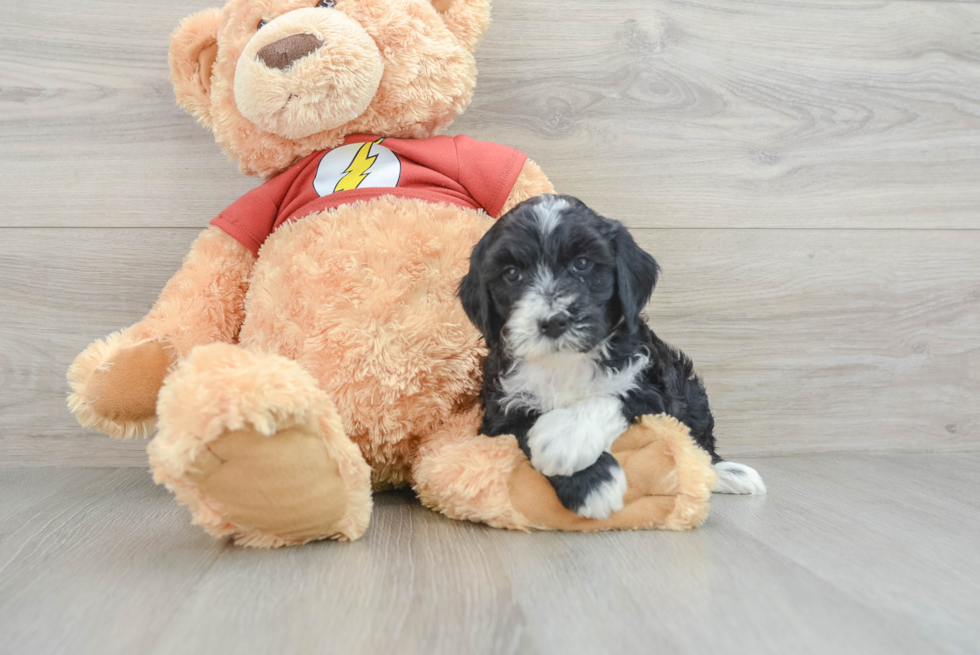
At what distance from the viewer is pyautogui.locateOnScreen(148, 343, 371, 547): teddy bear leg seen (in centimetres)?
98

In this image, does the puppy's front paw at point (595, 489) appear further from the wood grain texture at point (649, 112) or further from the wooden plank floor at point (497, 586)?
the wood grain texture at point (649, 112)

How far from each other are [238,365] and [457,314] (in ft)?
1.48

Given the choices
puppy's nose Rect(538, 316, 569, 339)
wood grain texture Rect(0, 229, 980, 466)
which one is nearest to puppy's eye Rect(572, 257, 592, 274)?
puppy's nose Rect(538, 316, 569, 339)

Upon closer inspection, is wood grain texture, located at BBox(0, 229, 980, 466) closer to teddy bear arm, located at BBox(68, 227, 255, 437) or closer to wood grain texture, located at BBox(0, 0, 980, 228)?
wood grain texture, located at BBox(0, 0, 980, 228)

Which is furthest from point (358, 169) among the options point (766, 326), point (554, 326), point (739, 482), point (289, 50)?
point (766, 326)

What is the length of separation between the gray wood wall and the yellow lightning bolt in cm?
42

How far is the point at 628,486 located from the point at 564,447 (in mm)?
162

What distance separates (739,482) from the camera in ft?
5.01

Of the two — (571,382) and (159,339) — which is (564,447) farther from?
(159,339)

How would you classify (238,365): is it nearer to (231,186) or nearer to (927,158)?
(231,186)

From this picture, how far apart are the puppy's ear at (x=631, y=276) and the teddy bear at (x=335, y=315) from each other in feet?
0.66

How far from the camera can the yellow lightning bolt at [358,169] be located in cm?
142

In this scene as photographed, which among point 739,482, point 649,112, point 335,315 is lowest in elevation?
point 739,482

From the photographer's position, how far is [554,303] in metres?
1.06
